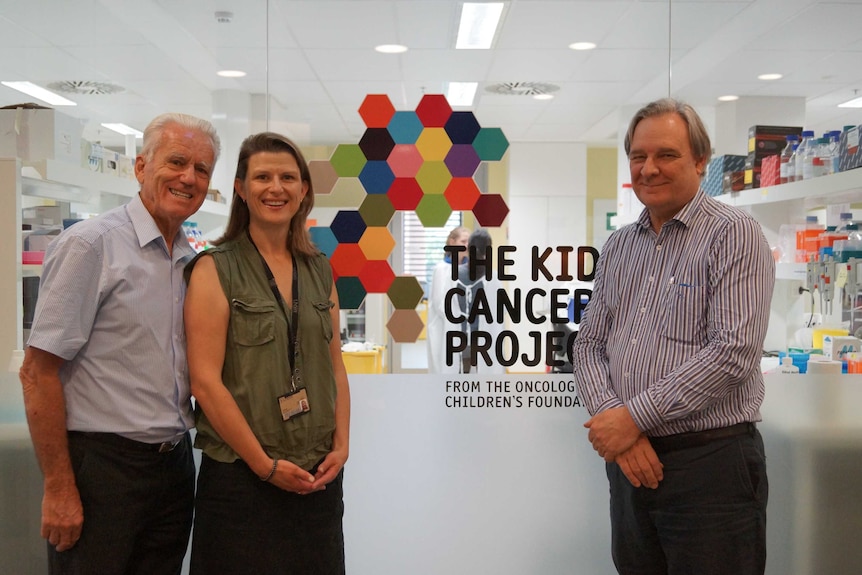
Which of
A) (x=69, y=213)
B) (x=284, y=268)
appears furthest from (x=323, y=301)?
(x=69, y=213)

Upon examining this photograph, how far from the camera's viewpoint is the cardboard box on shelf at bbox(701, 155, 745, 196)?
2539 millimetres

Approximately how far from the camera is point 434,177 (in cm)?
246

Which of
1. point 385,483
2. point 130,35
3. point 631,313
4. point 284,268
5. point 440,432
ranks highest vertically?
point 130,35

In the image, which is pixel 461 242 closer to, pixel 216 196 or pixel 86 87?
pixel 216 196

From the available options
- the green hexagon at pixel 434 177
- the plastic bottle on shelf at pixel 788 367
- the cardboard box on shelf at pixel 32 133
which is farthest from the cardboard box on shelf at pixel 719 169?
the cardboard box on shelf at pixel 32 133

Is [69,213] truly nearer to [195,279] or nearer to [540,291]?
[195,279]

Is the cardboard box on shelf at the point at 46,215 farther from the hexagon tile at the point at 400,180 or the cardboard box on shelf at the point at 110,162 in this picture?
the hexagon tile at the point at 400,180

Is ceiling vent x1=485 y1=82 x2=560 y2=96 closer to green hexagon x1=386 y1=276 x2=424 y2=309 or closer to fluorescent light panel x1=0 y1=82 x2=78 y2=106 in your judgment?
green hexagon x1=386 y1=276 x2=424 y2=309

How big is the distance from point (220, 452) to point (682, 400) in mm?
1092

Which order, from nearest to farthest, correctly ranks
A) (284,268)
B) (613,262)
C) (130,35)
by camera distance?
1. (284,268)
2. (613,262)
3. (130,35)

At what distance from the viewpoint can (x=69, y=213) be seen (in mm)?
2521

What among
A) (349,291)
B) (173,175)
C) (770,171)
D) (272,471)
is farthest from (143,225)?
(770,171)

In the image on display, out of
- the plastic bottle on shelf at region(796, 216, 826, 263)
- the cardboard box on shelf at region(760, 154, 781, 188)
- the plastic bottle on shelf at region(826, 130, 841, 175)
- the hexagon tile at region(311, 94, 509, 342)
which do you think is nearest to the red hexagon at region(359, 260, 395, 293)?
the hexagon tile at region(311, 94, 509, 342)

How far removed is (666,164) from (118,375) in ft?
4.63
